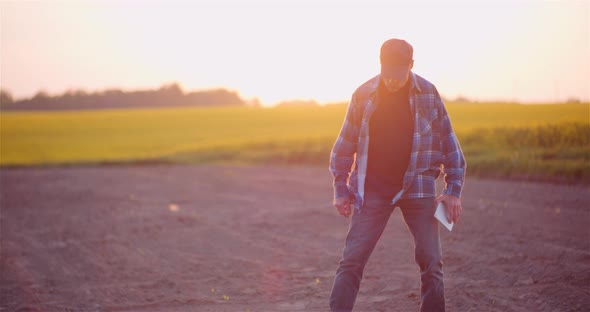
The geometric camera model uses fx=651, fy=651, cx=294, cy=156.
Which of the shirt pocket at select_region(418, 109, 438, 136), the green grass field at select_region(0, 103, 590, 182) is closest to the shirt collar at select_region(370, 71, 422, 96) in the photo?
the shirt pocket at select_region(418, 109, 438, 136)

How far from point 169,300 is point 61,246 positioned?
12.0ft

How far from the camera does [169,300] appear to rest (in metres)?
5.99

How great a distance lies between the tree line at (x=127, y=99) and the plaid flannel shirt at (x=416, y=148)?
57789mm

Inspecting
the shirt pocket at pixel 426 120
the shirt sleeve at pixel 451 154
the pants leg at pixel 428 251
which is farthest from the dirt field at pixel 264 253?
the shirt pocket at pixel 426 120

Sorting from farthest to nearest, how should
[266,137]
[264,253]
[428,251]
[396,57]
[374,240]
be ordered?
[266,137] < [264,253] < [374,240] < [428,251] < [396,57]

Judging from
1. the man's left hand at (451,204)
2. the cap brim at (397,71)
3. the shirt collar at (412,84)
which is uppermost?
the cap brim at (397,71)

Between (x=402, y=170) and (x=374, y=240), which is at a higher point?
(x=402, y=170)

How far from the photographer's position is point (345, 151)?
4375 millimetres

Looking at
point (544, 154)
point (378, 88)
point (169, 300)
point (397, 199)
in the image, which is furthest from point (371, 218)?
point (544, 154)

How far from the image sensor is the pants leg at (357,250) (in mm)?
4199

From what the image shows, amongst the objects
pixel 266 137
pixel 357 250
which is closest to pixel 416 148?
pixel 357 250

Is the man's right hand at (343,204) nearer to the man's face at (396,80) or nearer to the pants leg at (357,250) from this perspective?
the pants leg at (357,250)

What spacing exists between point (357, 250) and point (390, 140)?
2.44ft

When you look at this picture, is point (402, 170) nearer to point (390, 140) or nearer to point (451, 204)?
point (390, 140)
